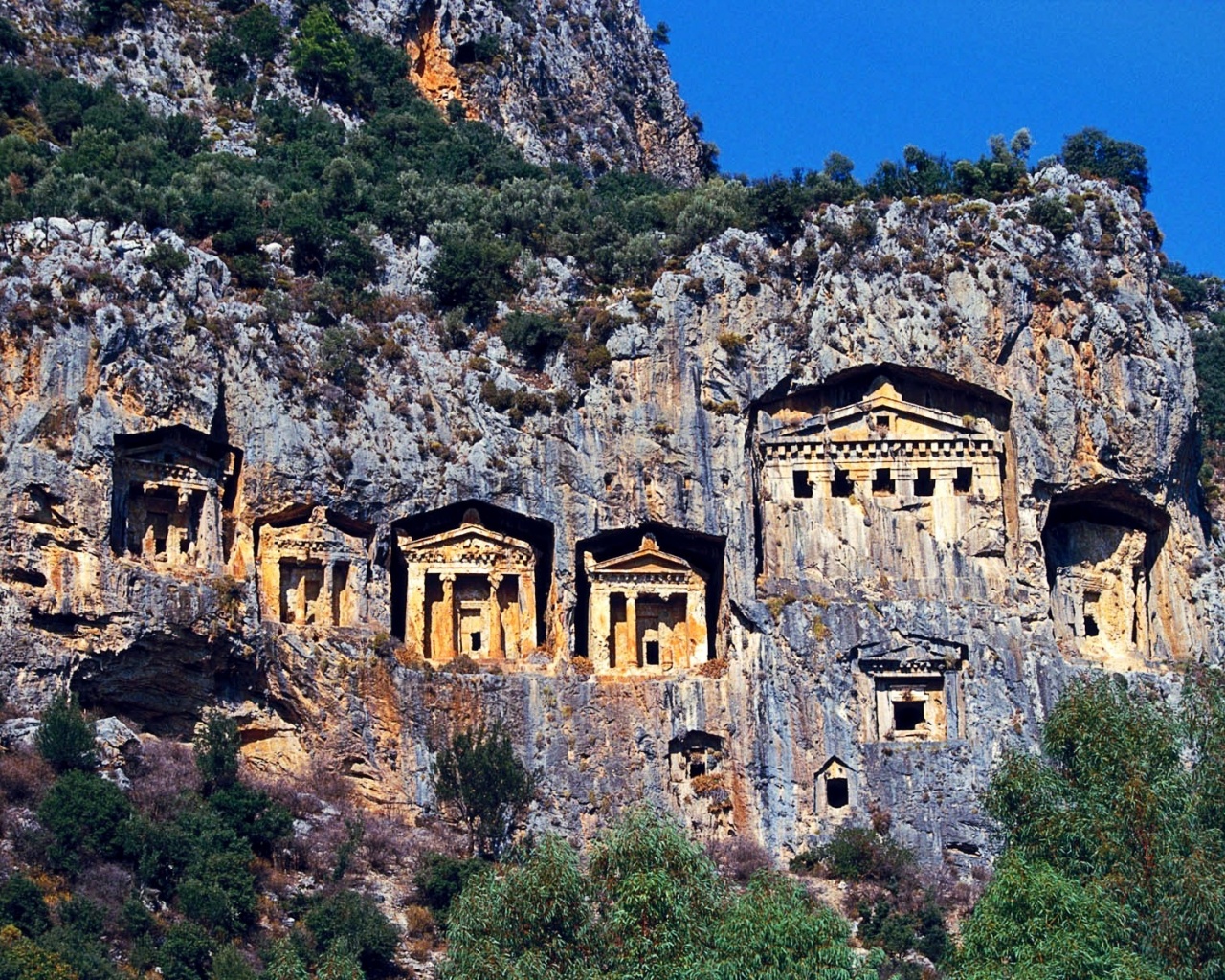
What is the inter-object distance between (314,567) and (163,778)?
8300 millimetres

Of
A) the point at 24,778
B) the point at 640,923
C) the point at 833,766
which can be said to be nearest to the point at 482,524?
the point at 833,766

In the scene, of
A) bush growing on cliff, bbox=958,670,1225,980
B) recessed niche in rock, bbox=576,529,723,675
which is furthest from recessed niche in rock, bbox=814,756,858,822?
bush growing on cliff, bbox=958,670,1225,980

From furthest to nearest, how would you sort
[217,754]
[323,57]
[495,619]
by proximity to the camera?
[323,57] < [495,619] < [217,754]

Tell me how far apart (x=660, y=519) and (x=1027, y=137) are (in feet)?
63.7

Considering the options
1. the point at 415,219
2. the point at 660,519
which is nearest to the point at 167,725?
the point at 660,519

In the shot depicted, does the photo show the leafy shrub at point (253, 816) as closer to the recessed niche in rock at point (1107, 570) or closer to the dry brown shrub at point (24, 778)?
the dry brown shrub at point (24, 778)

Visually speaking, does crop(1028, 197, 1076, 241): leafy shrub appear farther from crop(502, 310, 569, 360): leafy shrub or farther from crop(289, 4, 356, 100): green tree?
crop(289, 4, 356, 100): green tree

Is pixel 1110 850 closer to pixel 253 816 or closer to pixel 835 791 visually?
pixel 835 791

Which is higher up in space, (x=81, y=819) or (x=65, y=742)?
(x=65, y=742)

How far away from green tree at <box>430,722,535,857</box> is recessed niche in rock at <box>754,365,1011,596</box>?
372 inches

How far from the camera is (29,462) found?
5816cm

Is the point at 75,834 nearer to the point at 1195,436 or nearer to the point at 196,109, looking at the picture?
the point at 1195,436

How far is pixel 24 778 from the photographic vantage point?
5412cm

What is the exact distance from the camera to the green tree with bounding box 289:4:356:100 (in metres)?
89.4
